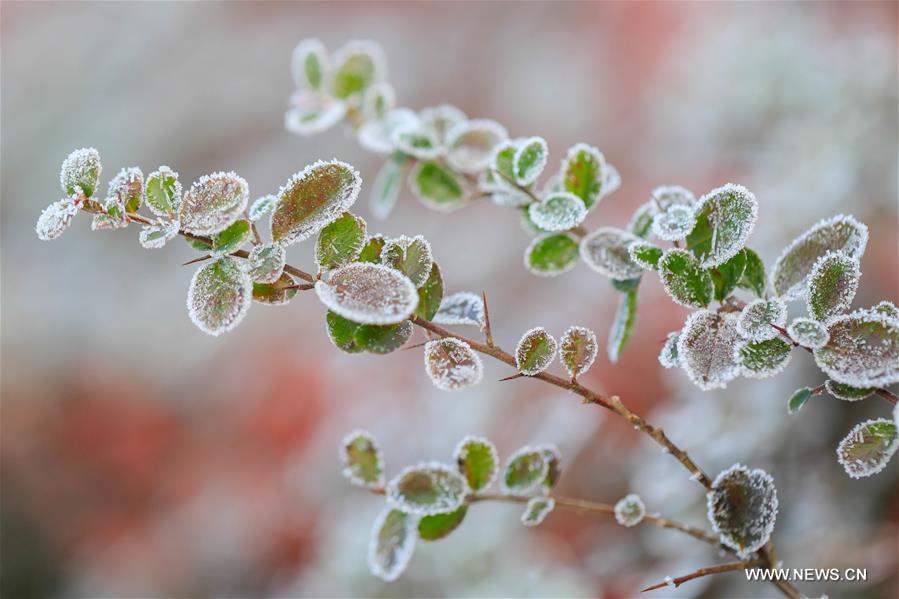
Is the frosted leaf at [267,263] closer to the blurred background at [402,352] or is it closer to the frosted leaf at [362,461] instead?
the frosted leaf at [362,461]

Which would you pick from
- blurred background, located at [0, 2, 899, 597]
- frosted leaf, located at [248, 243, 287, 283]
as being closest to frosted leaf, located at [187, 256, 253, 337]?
frosted leaf, located at [248, 243, 287, 283]

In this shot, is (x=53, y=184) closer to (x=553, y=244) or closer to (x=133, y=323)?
(x=133, y=323)

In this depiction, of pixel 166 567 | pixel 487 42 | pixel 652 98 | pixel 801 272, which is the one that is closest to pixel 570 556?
pixel 801 272

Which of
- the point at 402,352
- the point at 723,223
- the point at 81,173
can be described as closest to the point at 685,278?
the point at 723,223

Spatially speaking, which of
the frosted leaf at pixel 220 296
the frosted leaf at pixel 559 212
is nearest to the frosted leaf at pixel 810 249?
the frosted leaf at pixel 559 212

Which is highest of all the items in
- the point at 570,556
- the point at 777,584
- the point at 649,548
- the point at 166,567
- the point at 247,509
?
the point at 777,584

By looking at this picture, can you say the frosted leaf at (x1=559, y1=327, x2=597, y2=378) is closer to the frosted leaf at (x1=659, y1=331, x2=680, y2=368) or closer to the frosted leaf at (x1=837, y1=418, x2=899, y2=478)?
the frosted leaf at (x1=659, y1=331, x2=680, y2=368)

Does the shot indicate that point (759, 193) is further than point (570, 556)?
Yes
